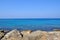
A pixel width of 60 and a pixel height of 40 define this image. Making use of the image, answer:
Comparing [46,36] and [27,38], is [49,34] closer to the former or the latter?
[46,36]

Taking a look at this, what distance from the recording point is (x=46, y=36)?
7086mm

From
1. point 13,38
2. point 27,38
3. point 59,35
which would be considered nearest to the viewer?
point 59,35

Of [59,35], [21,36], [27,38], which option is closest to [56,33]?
[59,35]

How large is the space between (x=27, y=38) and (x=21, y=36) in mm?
1050

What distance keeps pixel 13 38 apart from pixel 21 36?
504 millimetres

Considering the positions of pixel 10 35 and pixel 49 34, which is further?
pixel 10 35

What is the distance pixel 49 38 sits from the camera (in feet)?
22.8

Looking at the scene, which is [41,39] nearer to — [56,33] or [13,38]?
[56,33]

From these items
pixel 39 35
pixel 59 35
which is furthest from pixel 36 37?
pixel 59 35

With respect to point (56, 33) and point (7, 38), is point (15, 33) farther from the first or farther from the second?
point (56, 33)

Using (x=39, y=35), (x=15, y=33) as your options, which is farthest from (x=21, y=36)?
(x=39, y=35)

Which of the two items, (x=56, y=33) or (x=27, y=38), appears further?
(x=27, y=38)

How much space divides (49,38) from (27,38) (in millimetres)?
1049

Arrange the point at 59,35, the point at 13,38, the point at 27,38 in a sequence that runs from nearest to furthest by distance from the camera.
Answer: the point at 59,35
the point at 27,38
the point at 13,38
